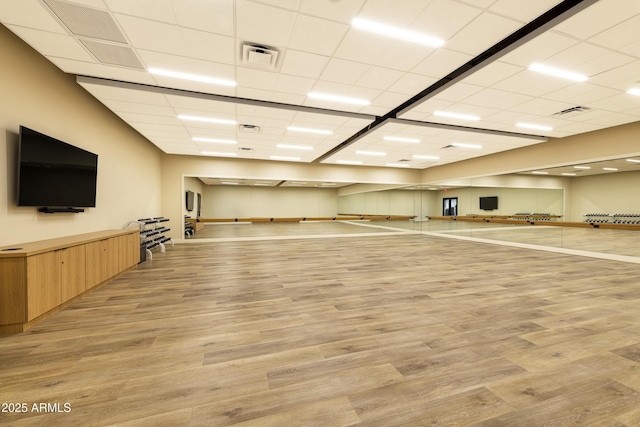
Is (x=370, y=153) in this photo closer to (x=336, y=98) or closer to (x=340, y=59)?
(x=336, y=98)

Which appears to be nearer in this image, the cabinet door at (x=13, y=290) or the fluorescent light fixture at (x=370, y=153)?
the cabinet door at (x=13, y=290)

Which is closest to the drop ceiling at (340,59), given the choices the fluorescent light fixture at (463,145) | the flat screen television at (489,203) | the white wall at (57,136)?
the white wall at (57,136)

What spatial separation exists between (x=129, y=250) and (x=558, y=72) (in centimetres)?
697

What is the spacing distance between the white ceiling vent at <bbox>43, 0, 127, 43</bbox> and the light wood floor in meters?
2.97

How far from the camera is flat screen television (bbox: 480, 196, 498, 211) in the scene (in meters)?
11.4

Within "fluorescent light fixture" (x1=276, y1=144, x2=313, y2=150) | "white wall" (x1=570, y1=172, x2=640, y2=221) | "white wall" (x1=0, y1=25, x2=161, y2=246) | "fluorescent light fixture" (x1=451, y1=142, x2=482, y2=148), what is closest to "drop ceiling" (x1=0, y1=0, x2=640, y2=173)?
"white wall" (x1=0, y1=25, x2=161, y2=246)

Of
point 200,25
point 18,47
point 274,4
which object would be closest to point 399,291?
point 274,4

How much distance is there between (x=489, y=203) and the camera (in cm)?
1164

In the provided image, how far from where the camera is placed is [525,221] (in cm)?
1157

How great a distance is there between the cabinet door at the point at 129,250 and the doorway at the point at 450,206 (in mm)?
14455

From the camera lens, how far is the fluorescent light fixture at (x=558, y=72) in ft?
11.1

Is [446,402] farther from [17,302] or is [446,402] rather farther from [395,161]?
[395,161]

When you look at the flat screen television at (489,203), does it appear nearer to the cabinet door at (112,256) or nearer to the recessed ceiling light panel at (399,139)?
the recessed ceiling light panel at (399,139)

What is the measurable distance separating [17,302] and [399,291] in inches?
152
